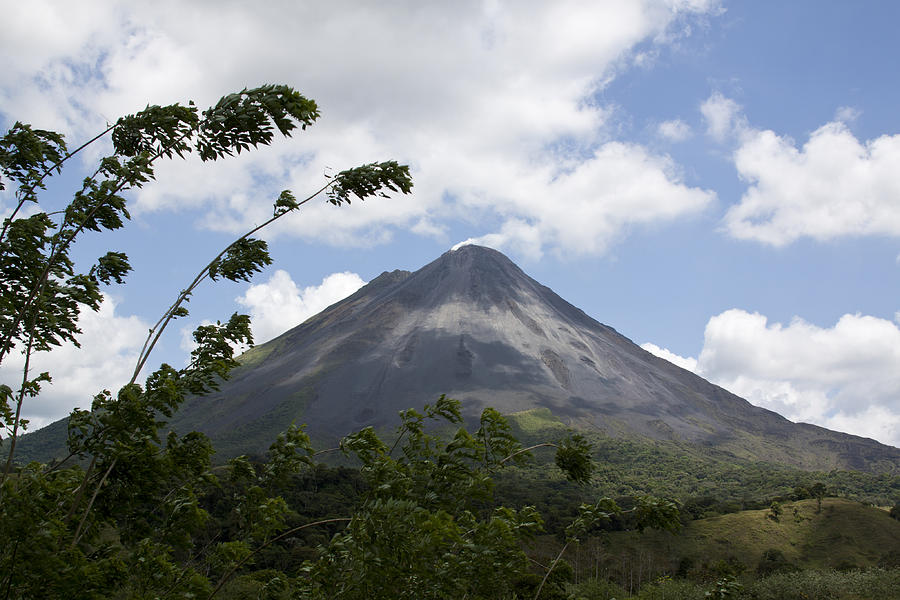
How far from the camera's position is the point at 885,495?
379 ft

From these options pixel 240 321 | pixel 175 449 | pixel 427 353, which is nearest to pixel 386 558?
pixel 175 449

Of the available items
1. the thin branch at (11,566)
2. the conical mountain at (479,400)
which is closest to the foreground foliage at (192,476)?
the thin branch at (11,566)

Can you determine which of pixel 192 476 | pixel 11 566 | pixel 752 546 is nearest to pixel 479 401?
pixel 752 546

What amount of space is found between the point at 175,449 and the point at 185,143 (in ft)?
8.37

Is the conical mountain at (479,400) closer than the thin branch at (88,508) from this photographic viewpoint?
No

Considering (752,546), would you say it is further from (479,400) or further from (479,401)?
(479,400)

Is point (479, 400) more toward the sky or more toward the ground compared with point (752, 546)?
more toward the sky

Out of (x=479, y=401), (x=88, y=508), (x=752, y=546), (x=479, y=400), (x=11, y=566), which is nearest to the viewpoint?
(x=11, y=566)

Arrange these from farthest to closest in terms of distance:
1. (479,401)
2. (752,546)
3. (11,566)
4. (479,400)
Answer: (479,400)
(479,401)
(752,546)
(11,566)

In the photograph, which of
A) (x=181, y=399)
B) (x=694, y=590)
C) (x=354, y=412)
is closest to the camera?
(x=181, y=399)

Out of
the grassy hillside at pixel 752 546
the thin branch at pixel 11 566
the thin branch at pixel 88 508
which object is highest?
the thin branch at pixel 88 508

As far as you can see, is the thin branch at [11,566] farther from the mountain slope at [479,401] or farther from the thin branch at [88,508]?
the mountain slope at [479,401]

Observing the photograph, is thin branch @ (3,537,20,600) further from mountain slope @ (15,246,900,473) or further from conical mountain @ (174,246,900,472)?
mountain slope @ (15,246,900,473)

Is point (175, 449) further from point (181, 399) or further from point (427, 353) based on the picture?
point (427, 353)
